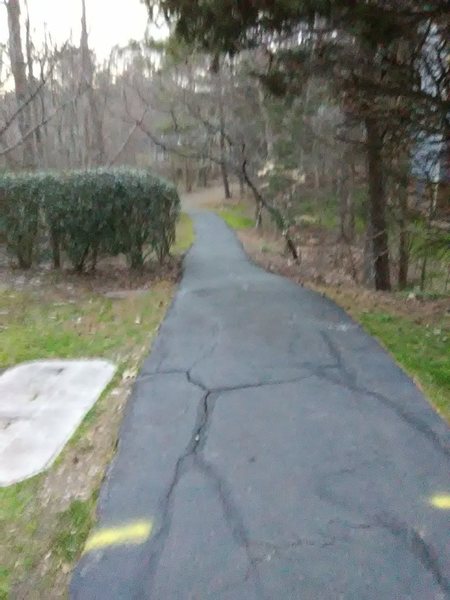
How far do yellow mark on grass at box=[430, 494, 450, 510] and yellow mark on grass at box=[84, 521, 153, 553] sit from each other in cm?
158

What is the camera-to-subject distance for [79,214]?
380 inches

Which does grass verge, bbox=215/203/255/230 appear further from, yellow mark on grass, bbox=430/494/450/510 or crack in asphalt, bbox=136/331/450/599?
yellow mark on grass, bbox=430/494/450/510

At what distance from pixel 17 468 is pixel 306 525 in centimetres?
192

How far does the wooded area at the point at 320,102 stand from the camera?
6.48 m

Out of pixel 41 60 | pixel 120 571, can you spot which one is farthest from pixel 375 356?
pixel 41 60

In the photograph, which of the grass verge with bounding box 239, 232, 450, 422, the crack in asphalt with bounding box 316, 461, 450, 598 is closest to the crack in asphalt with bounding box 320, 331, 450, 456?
the grass verge with bounding box 239, 232, 450, 422

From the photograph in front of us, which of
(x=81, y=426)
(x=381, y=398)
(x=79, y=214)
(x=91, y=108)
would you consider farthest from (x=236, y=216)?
(x=81, y=426)

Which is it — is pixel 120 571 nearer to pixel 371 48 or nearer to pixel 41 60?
pixel 371 48

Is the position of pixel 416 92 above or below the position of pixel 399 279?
above

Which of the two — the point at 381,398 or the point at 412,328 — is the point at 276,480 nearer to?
the point at 381,398

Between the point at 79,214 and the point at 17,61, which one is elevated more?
the point at 17,61

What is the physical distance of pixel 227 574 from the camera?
2.58 m

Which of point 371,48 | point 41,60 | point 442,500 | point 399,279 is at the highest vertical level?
point 41,60

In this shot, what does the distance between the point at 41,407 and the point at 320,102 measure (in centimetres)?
1317
